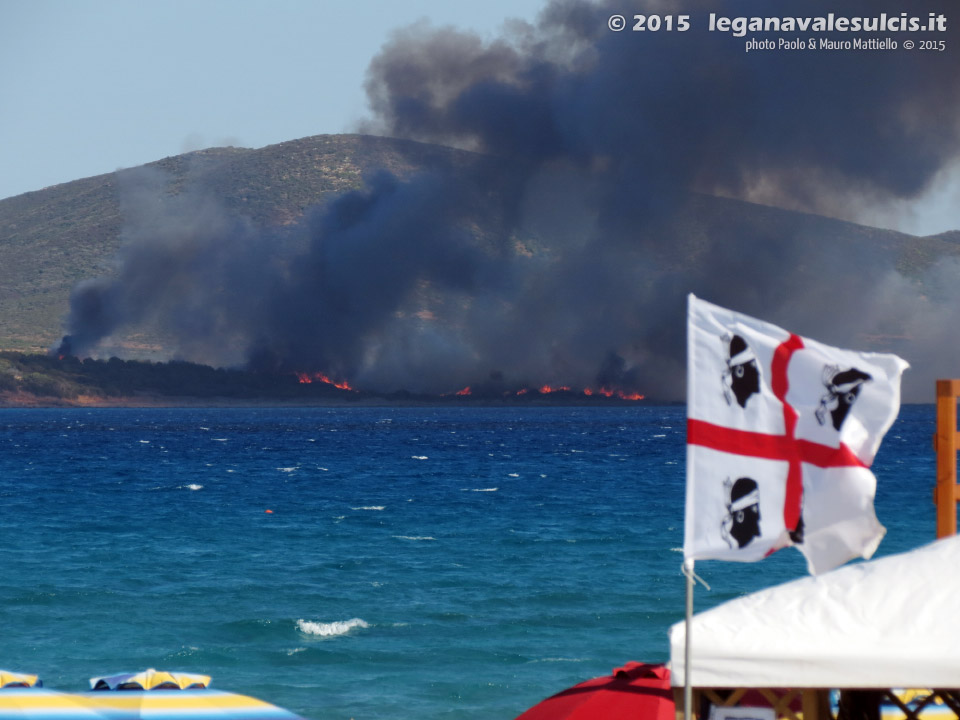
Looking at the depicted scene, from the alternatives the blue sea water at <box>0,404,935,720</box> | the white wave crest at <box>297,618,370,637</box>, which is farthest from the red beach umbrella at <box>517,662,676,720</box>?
the white wave crest at <box>297,618,370,637</box>

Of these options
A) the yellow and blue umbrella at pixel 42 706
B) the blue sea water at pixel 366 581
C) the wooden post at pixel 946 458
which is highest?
the wooden post at pixel 946 458

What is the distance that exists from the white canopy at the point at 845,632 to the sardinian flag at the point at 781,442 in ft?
0.84

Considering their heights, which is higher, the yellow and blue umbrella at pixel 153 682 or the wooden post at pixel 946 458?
the wooden post at pixel 946 458

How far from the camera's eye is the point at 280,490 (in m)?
62.2

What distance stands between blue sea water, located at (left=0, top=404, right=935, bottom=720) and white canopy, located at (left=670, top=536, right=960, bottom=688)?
11865 millimetres

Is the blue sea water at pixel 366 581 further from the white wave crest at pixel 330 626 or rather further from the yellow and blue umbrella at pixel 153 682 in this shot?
the yellow and blue umbrella at pixel 153 682

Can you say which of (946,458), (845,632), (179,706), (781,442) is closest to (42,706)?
(179,706)

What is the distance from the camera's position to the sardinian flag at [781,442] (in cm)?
667

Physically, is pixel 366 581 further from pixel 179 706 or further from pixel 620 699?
pixel 620 699

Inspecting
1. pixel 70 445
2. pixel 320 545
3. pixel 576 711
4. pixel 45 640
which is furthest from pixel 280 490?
pixel 70 445

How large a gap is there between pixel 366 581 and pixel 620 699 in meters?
22.1

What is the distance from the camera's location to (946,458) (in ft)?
27.9

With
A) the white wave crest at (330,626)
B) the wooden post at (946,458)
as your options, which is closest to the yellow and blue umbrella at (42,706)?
the wooden post at (946,458)

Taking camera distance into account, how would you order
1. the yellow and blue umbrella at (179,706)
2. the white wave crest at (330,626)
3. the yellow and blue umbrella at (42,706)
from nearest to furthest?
the yellow and blue umbrella at (42,706)
the yellow and blue umbrella at (179,706)
the white wave crest at (330,626)
